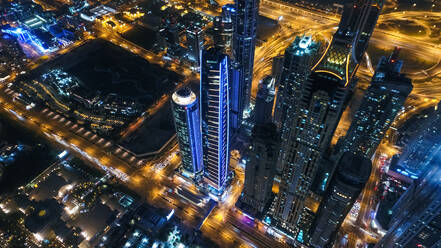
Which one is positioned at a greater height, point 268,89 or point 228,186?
point 268,89

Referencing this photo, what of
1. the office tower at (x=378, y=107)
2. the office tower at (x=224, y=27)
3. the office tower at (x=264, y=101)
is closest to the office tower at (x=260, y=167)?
the office tower at (x=264, y=101)

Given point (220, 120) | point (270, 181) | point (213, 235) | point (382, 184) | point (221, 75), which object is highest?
point (221, 75)

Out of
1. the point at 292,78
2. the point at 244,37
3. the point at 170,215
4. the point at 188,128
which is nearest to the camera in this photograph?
the point at 188,128

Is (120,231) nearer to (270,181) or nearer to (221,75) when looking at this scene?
(270,181)

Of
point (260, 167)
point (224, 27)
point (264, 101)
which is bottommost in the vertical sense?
point (260, 167)

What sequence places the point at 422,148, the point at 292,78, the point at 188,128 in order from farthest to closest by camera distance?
1. the point at 422,148
2. the point at 292,78
3. the point at 188,128

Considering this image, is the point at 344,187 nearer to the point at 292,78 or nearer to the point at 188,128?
the point at 292,78

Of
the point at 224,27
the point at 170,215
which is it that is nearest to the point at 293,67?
the point at 224,27

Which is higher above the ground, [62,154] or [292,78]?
[292,78]

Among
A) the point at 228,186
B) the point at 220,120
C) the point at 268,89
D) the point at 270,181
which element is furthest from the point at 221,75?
the point at 228,186
